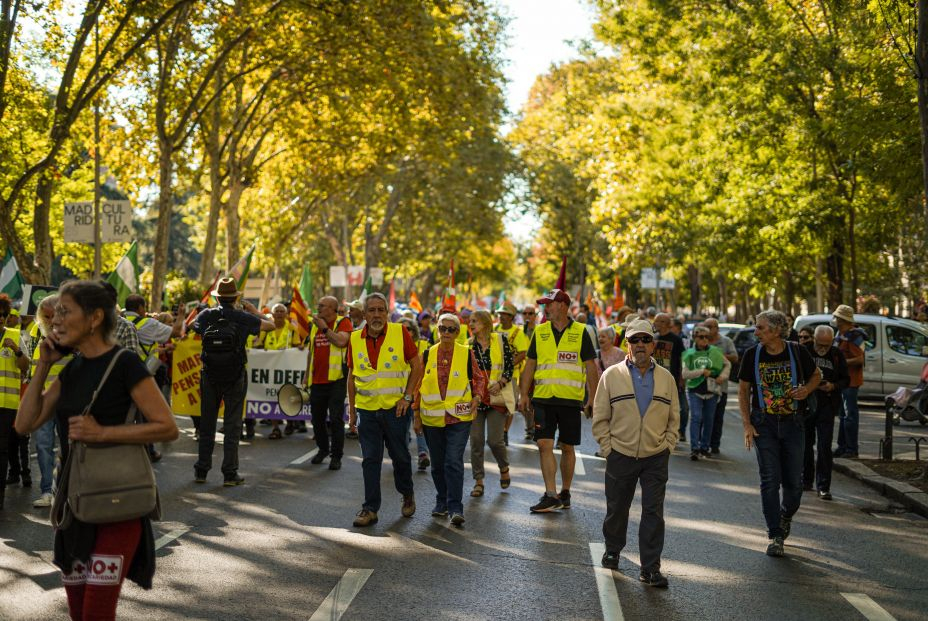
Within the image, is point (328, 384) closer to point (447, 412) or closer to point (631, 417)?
point (447, 412)

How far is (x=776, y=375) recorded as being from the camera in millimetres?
8586

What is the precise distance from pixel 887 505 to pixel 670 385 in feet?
15.2

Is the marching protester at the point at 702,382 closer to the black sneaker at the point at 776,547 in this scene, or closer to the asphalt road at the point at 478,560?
the asphalt road at the point at 478,560

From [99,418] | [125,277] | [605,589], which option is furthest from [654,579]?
[125,277]

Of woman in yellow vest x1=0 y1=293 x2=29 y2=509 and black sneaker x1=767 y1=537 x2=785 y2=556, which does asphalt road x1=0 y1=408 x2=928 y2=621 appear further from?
woman in yellow vest x1=0 y1=293 x2=29 y2=509

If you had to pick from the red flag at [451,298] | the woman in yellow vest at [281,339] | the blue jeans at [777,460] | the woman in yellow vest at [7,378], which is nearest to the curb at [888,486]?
the blue jeans at [777,460]

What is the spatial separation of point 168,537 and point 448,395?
2.46 meters

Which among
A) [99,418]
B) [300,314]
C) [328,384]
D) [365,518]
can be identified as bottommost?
[365,518]

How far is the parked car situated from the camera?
2270cm

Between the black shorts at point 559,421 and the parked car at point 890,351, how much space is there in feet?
45.4

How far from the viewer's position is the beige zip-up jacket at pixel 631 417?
754cm

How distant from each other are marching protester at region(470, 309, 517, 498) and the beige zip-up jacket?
10.0 feet

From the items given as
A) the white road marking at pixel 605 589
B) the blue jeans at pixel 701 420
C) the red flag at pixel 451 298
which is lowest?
the white road marking at pixel 605 589

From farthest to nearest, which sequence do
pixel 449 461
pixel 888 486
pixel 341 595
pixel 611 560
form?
pixel 888 486 < pixel 449 461 < pixel 611 560 < pixel 341 595
